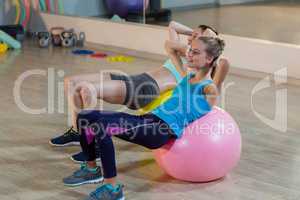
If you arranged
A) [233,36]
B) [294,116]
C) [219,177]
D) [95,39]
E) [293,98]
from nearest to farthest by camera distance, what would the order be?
[219,177] < [294,116] < [293,98] < [233,36] < [95,39]

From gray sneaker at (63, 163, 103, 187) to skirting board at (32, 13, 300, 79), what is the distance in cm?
288

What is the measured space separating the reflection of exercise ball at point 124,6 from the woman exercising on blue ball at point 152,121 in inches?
156

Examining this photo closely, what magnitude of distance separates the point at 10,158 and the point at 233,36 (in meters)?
3.07

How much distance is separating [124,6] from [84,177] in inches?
173

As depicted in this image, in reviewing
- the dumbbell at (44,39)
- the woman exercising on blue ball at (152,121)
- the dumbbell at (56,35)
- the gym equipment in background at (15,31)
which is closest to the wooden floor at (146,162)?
the woman exercising on blue ball at (152,121)

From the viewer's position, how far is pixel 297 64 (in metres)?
5.24

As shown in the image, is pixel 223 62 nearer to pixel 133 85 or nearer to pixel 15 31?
pixel 133 85

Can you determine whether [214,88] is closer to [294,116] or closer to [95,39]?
[294,116]

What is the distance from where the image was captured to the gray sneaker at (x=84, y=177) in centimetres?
299

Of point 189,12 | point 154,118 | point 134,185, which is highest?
point 189,12

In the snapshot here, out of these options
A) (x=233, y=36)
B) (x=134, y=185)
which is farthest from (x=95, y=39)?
(x=134, y=185)

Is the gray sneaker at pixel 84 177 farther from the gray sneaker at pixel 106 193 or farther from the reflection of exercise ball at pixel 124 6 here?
the reflection of exercise ball at pixel 124 6

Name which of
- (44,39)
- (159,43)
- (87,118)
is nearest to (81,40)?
(44,39)

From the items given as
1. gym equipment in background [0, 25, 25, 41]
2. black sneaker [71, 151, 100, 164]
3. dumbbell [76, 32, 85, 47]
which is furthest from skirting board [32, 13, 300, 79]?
black sneaker [71, 151, 100, 164]
